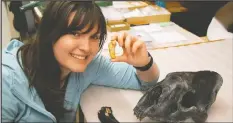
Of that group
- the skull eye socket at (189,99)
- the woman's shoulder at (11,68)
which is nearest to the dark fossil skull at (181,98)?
the skull eye socket at (189,99)

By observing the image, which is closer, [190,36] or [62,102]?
[62,102]

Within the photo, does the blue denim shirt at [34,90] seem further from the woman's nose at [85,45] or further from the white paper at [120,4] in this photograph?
the white paper at [120,4]

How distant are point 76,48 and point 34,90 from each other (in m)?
0.21

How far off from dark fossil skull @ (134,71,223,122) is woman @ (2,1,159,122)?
0.14 meters

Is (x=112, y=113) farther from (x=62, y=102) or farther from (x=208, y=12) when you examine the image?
(x=208, y=12)

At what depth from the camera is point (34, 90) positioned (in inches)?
36.2

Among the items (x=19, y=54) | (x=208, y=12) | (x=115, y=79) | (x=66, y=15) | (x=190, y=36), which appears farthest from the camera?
(x=208, y=12)

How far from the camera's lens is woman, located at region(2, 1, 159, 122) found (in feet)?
2.79

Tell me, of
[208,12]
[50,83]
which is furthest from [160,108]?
[208,12]

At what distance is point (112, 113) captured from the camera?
0.95 m

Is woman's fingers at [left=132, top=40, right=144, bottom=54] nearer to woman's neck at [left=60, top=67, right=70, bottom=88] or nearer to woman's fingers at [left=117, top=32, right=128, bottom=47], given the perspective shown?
woman's fingers at [left=117, top=32, right=128, bottom=47]

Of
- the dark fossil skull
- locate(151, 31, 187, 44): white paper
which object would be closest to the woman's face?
the dark fossil skull

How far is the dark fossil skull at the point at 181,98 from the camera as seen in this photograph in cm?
86

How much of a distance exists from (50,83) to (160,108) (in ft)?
1.36
